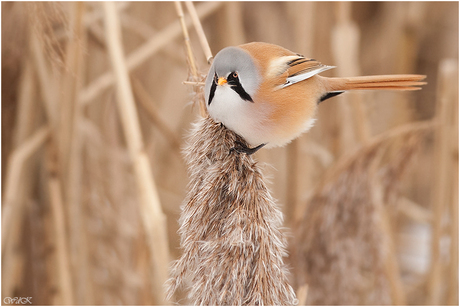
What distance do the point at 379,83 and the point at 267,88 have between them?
1.15 ft

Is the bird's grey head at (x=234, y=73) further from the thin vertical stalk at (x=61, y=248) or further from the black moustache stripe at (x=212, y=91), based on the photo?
the thin vertical stalk at (x=61, y=248)

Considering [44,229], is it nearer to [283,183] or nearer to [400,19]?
[283,183]

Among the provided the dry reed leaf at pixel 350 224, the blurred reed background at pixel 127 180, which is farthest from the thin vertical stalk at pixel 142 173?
the dry reed leaf at pixel 350 224

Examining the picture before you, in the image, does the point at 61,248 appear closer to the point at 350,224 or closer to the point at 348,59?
the point at 350,224

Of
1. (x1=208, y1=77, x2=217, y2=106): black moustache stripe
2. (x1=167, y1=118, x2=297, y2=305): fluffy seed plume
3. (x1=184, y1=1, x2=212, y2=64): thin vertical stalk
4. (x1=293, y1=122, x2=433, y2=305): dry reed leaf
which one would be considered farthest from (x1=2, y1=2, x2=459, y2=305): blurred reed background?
(x1=167, y1=118, x2=297, y2=305): fluffy seed plume

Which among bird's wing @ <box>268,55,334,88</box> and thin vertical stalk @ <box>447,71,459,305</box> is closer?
bird's wing @ <box>268,55,334,88</box>

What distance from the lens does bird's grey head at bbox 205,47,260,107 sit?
1088 mm

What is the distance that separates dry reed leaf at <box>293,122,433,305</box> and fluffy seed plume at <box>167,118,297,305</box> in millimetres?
711

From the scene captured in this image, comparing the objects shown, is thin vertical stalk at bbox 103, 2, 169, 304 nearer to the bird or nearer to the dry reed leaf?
the bird

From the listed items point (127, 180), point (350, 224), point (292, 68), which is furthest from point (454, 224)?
point (127, 180)

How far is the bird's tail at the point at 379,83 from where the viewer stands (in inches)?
49.3

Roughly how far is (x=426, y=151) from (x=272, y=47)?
8.06ft

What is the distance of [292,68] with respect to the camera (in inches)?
50.7

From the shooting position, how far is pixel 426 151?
3281 mm
